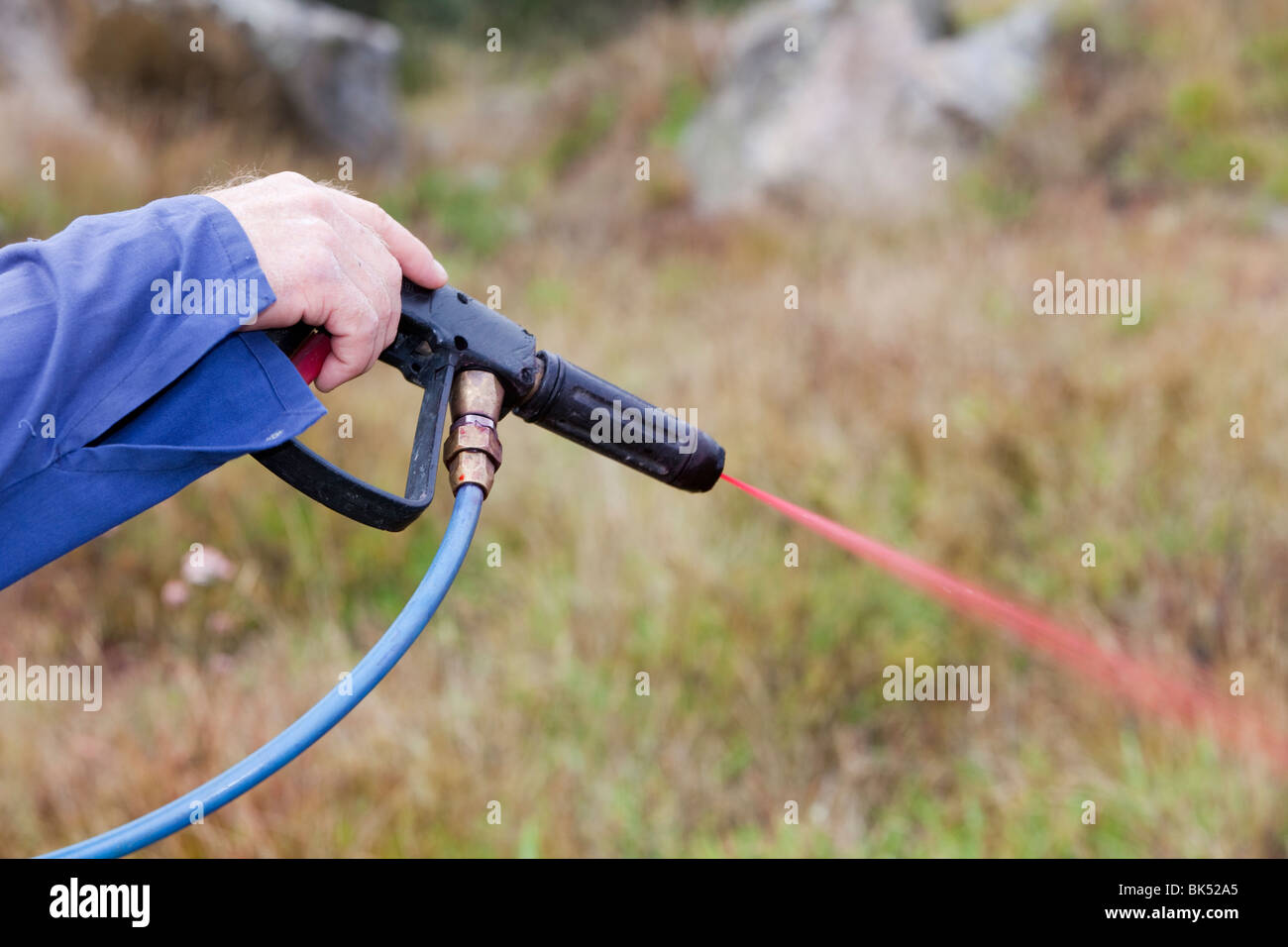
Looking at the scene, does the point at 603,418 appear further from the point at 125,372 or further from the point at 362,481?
the point at 125,372

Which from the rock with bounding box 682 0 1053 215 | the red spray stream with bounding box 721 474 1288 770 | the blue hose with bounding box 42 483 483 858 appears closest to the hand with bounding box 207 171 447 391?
the blue hose with bounding box 42 483 483 858

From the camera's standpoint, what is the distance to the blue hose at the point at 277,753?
83 cm

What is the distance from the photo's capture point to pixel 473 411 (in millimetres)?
1145

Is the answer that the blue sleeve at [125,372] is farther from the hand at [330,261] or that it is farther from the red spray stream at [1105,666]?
the red spray stream at [1105,666]

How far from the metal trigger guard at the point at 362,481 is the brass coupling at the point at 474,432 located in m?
0.02

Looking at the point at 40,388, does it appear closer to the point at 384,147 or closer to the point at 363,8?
the point at 384,147

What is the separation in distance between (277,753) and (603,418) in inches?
21.3

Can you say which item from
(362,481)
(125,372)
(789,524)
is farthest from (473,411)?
(789,524)

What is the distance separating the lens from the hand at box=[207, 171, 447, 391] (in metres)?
1.03

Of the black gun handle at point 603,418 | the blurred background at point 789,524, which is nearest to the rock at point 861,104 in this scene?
the blurred background at point 789,524

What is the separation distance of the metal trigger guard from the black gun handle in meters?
0.13

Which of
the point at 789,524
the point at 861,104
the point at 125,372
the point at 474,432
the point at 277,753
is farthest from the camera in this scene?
the point at 861,104

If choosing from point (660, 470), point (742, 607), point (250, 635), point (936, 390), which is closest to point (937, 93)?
point (936, 390)

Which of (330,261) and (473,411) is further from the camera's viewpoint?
(473,411)
